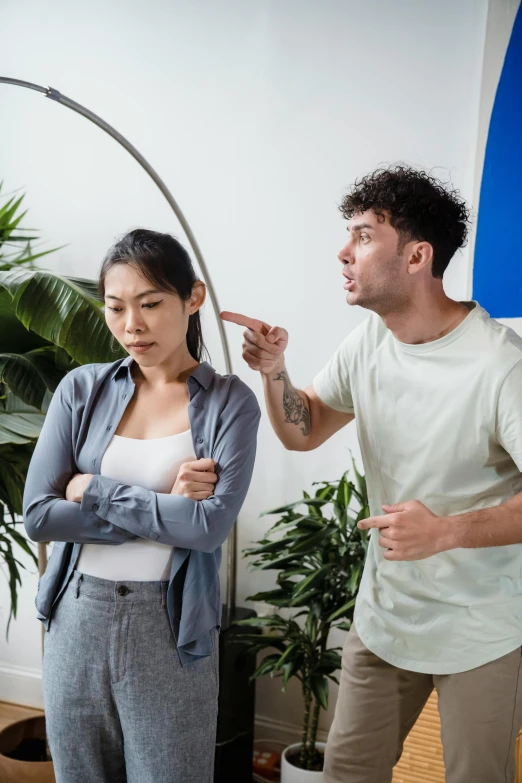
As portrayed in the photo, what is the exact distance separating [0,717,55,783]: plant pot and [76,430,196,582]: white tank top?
1254 millimetres

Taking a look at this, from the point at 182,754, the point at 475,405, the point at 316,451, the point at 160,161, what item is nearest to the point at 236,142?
the point at 160,161

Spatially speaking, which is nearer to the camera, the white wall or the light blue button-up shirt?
the light blue button-up shirt

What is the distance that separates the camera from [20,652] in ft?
11.0

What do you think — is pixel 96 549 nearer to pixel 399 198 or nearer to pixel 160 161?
pixel 399 198

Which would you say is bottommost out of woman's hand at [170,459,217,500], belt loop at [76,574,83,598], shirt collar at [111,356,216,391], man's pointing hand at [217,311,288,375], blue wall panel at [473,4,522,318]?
belt loop at [76,574,83,598]

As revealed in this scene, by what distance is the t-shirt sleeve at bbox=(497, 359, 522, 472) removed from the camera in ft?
4.74

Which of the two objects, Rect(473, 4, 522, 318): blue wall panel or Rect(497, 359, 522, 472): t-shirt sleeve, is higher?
Rect(473, 4, 522, 318): blue wall panel

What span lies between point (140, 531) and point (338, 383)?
2.01 feet

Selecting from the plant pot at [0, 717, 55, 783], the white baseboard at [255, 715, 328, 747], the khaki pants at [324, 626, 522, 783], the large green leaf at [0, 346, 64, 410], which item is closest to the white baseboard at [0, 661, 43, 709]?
the plant pot at [0, 717, 55, 783]

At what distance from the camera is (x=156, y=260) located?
1.48 metres

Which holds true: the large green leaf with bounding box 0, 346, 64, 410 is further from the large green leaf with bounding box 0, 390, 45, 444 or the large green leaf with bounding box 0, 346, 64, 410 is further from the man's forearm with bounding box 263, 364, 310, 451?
the man's forearm with bounding box 263, 364, 310, 451

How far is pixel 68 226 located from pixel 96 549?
197 cm

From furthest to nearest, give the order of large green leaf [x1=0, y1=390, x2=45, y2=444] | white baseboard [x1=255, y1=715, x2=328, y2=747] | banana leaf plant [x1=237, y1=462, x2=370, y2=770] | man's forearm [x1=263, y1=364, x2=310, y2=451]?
white baseboard [x1=255, y1=715, x2=328, y2=747]
banana leaf plant [x1=237, y1=462, x2=370, y2=770]
large green leaf [x1=0, y1=390, x2=45, y2=444]
man's forearm [x1=263, y1=364, x2=310, y2=451]

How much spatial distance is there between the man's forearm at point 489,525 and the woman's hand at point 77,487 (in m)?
0.66
